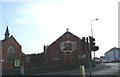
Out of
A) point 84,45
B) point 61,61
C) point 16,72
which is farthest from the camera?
point 61,61

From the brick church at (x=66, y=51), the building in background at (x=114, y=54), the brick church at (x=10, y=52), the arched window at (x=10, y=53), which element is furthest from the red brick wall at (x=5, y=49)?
the building in background at (x=114, y=54)

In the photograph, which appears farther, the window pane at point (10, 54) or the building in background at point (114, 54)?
the building in background at point (114, 54)

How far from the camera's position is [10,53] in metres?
56.1

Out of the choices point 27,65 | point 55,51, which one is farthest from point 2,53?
point 55,51

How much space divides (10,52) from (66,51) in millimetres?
18269

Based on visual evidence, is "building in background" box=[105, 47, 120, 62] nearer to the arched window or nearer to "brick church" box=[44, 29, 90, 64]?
"brick church" box=[44, 29, 90, 64]

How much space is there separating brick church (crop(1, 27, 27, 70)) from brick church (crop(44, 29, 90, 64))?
410 inches

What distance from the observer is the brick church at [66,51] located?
2053 inches

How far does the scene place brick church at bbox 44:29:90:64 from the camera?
52134 millimetres

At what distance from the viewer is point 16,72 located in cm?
3703

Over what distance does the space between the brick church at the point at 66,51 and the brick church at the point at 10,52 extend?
1040 cm

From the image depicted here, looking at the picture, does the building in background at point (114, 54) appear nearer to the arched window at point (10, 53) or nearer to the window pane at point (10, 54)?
the arched window at point (10, 53)

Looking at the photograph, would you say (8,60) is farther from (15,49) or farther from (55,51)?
(55,51)

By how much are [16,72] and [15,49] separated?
70.6 ft
